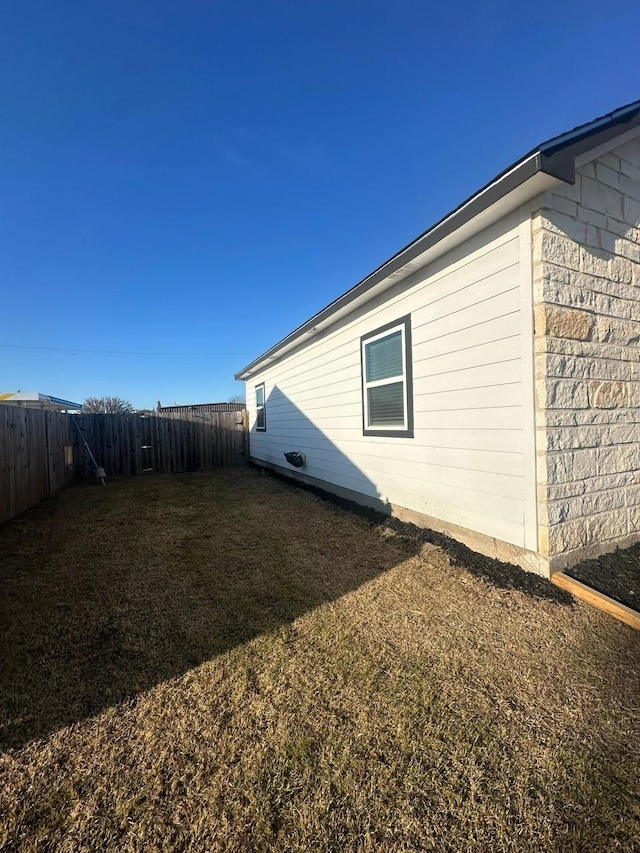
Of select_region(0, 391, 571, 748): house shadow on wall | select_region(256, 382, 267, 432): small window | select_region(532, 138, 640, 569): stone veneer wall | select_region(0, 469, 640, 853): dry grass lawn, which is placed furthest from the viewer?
select_region(256, 382, 267, 432): small window

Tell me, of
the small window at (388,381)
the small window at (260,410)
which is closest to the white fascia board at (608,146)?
the small window at (388,381)

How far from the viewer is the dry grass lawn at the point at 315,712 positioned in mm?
1194

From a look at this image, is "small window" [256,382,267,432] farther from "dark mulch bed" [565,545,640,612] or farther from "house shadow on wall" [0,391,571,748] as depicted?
"dark mulch bed" [565,545,640,612]

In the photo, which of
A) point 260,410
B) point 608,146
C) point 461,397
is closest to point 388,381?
point 461,397

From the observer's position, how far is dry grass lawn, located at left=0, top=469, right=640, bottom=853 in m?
1.19

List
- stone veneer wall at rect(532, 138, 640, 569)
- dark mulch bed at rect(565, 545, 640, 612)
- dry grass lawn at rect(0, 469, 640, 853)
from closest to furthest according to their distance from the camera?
dry grass lawn at rect(0, 469, 640, 853) → dark mulch bed at rect(565, 545, 640, 612) → stone veneer wall at rect(532, 138, 640, 569)

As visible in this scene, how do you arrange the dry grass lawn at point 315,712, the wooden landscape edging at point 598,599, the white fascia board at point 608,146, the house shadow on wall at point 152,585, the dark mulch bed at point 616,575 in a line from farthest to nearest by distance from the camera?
the white fascia board at point 608,146 → the dark mulch bed at point 616,575 → the wooden landscape edging at point 598,599 → the house shadow on wall at point 152,585 → the dry grass lawn at point 315,712

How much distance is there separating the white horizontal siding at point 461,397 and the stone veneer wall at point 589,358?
7.7 inches

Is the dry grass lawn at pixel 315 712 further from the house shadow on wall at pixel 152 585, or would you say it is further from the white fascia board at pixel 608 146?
the white fascia board at pixel 608 146

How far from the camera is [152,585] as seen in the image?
313 cm

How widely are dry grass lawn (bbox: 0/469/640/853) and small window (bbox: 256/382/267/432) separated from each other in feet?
23.7

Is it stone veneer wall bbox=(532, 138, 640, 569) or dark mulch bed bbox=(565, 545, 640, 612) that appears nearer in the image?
dark mulch bed bbox=(565, 545, 640, 612)

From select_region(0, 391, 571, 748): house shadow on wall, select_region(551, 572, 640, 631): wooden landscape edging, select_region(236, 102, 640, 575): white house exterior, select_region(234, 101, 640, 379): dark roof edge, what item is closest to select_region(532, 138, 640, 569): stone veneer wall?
select_region(236, 102, 640, 575): white house exterior

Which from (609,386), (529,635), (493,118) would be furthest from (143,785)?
(493,118)
